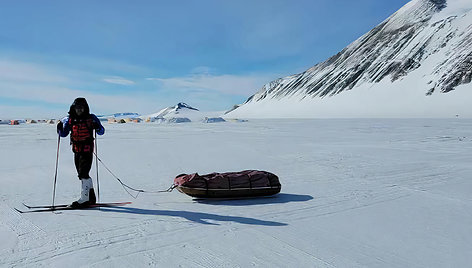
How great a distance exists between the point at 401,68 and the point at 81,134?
296ft

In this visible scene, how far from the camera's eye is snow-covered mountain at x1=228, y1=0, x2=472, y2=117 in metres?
66.4

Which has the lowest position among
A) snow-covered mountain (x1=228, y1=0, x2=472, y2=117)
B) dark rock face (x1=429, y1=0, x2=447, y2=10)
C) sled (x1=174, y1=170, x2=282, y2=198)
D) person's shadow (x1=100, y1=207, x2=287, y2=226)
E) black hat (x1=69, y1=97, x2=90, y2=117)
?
person's shadow (x1=100, y1=207, x2=287, y2=226)

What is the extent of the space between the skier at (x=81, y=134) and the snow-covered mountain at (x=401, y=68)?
62.6m

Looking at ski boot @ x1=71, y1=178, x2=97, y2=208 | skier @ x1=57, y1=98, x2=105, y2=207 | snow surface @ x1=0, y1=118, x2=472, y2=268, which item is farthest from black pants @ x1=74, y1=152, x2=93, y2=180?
snow surface @ x1=0, y1=118, x2=472, y2=268

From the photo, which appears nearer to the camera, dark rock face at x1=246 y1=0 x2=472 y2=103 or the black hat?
the black hat

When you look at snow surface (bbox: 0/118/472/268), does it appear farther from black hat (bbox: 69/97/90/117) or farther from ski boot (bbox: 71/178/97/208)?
black hat (bbox: 69/97/90/117)

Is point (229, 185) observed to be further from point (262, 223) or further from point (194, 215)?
point (262, 223)

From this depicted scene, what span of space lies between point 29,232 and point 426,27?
4132 inches

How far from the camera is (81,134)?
5273mm

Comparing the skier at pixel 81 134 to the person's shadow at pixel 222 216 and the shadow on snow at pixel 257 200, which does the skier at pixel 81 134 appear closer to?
the person's shadow at pixel 222 216

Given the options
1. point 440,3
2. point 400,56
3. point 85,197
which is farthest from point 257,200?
point 440,3

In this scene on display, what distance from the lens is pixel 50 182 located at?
738 centimetres

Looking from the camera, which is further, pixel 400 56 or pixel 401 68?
pixel 400 56

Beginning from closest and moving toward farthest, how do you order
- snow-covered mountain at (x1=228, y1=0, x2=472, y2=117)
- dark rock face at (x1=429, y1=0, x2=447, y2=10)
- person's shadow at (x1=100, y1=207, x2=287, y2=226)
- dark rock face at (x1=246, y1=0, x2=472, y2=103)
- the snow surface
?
the snow surface
person's shadow at (x1=100, y1=207, x2=287, y2=226)
snow-covered mountain at (x1=228, y1=0, x2=472, y2=117)
dark rock face at (x1=246, y1=0, x2=472, y2=103)
dark rock face at (x1=429, y1=0, x2=447, y2=10)
